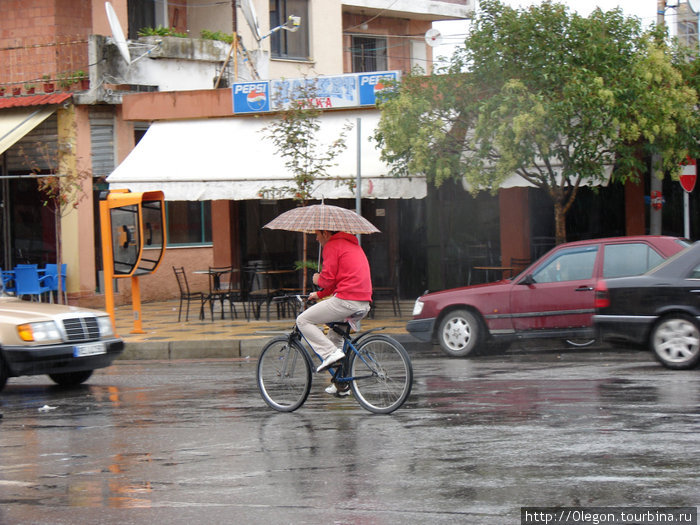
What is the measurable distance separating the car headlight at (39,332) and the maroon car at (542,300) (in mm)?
5195

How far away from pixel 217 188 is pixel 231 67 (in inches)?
310

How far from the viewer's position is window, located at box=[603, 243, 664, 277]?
12320 mm

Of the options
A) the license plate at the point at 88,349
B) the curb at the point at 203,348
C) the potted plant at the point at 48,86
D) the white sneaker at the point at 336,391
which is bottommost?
the curb at the point at 203,348

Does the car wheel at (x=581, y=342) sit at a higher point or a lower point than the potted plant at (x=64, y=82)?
lower

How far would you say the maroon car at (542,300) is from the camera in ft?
40.9

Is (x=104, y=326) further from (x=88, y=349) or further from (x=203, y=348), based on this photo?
(x=203, y=348)

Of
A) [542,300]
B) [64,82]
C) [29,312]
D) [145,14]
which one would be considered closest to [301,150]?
[542,300]

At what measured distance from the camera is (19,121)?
21797mm

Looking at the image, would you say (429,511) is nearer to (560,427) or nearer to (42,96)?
(560,427)

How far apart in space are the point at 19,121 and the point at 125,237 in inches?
258

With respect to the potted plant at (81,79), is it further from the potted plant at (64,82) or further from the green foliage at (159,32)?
the green foliage at (159,32)

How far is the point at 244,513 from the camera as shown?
5.26 m

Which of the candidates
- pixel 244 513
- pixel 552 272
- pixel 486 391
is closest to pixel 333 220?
pixel 486 391

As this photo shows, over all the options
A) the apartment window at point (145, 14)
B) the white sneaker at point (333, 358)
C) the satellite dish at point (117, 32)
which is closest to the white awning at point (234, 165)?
the satellite dish at point (117, 32)
